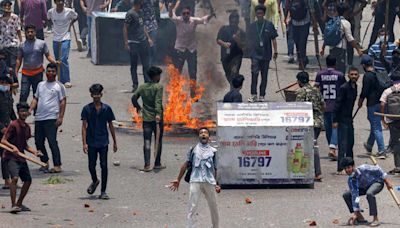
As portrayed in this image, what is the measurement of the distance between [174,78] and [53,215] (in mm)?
7457

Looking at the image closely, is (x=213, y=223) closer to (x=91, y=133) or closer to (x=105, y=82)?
(x=91, y=133)

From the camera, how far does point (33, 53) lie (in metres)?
22.2

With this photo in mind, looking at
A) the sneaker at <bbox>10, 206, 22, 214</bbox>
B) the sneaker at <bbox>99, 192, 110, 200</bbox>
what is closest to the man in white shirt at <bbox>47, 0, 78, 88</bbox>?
the sneaker at <bbox>99, 192, 110, 200</bbox>

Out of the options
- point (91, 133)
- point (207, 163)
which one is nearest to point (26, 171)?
point (91, 133)

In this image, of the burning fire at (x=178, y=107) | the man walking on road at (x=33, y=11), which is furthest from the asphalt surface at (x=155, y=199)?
the man walking on road at (x=33, y=11)

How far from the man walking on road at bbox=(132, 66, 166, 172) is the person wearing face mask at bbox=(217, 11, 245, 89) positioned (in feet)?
15.2

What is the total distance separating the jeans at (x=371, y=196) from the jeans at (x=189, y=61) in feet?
28.9

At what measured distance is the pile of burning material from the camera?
22109 mm

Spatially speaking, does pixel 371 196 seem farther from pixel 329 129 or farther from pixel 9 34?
pixel 9 34

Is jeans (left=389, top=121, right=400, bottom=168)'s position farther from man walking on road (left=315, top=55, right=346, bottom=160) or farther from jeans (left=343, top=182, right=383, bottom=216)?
jeans (left=343, top=182, right=383, bottom=216)

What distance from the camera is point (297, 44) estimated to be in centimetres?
2816

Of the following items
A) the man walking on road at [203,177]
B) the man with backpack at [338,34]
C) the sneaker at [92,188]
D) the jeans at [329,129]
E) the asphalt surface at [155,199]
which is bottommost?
the asphalt surface at [155,199]

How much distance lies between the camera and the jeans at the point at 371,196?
16016 mm

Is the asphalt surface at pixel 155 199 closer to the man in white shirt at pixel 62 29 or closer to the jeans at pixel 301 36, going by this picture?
the man in white shirt at pixel 62 29
